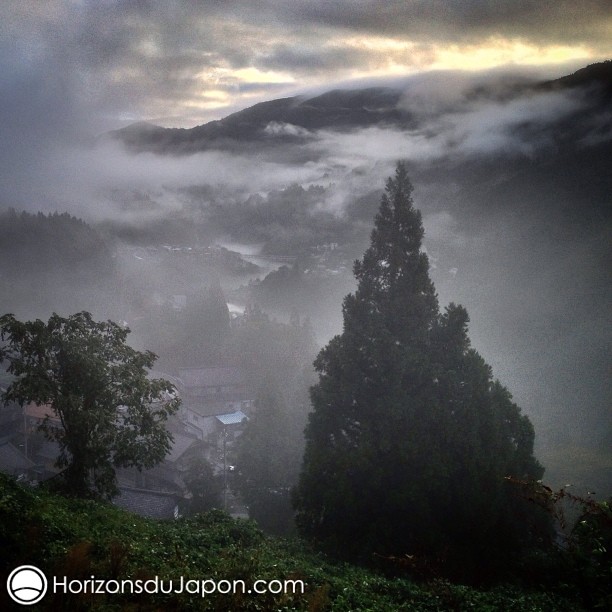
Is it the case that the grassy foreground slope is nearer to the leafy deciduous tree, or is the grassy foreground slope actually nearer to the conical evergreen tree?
the leafy deciduous tree

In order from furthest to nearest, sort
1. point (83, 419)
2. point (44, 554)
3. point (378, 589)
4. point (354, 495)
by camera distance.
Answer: point (354, 495)
point (83, 419)
point (378, 589)
point (44, 554)

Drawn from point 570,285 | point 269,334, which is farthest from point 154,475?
point 570,285

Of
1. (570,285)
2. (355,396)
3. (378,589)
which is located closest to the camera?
(378,589)

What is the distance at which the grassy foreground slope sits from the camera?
662cm

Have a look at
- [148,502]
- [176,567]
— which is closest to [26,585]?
[176,567]

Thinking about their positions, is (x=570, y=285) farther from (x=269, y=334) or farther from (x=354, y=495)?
(x=354, y=495)

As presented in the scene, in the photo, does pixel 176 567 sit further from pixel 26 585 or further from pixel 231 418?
pixel 231 418

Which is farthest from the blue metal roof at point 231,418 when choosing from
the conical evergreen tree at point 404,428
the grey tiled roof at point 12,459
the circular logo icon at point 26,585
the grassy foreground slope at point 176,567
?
the circular logo icon at point 26,585

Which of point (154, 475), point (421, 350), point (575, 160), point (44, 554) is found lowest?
point (154, 475)

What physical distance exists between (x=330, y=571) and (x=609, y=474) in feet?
125

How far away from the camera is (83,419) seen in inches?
460

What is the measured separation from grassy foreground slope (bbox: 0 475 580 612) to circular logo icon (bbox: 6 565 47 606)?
87 millimetres

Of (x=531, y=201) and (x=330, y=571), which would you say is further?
(x=531, y=201)

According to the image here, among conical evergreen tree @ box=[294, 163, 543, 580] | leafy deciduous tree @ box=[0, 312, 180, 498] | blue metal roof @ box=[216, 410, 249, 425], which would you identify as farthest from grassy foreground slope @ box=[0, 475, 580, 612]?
blue metal roof @ box=[216, 410, 249, 425]
